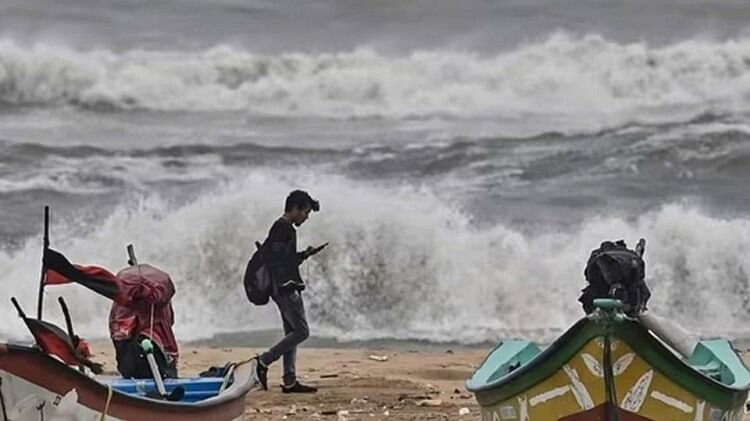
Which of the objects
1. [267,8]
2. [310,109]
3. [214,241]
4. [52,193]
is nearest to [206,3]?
[267,8]

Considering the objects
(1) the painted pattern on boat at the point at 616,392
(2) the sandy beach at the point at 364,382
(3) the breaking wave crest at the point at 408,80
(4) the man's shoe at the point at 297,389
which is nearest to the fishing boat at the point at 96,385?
(1) the painted pattern on boat at the point at 616,392

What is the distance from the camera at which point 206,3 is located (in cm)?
2158

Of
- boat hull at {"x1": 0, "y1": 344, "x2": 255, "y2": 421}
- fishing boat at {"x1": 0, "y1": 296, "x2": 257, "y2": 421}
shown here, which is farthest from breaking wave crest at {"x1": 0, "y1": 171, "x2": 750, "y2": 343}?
boat hull at {"x1": 0, "y1": 344, "x2": 255, "y2": 421}

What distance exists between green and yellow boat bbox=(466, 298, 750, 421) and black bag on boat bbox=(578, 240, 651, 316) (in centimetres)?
18

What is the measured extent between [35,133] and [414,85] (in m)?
4.84

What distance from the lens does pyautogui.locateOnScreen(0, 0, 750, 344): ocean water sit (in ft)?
55.5

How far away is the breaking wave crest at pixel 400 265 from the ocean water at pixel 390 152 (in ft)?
0.09

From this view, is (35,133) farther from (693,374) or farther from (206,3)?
(693,374)

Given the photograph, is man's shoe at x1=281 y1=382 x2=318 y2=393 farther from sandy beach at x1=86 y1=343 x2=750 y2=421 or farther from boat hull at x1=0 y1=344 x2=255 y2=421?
boat hull at x1=0 y1=344 x2=255 y2=421

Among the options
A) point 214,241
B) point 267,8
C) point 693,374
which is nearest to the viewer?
point 693,374

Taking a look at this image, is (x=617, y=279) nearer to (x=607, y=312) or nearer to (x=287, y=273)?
(x=607, y=312)

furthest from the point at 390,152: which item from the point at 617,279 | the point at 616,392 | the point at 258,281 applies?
the point at 616,392

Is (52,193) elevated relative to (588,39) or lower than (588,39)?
lower

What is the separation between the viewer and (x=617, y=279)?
741 cm
